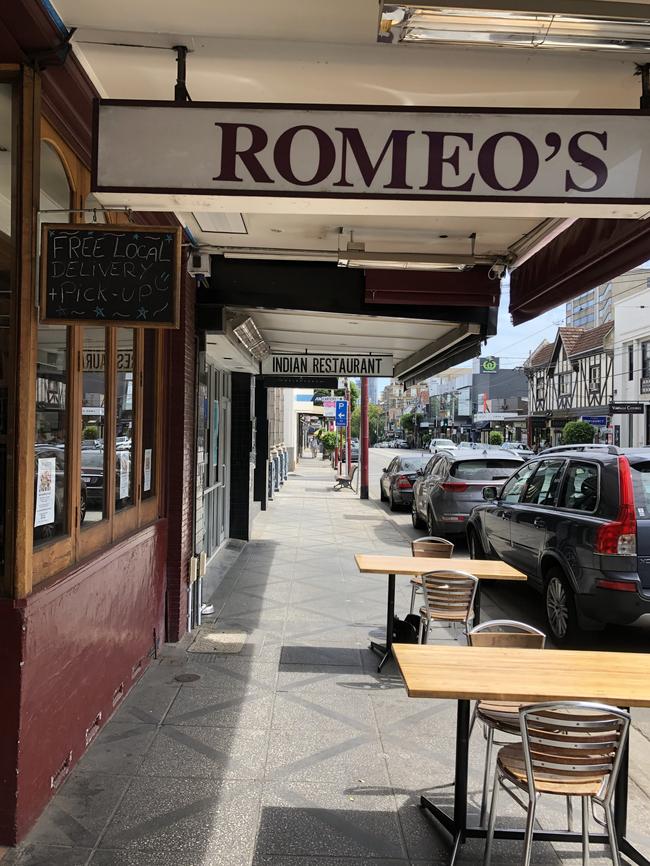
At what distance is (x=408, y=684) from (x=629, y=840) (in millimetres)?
1451

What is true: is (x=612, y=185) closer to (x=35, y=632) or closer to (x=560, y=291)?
(x=560, y=291)


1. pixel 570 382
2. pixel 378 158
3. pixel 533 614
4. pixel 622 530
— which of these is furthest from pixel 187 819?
pixel 570 382

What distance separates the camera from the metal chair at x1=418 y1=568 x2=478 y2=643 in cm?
535

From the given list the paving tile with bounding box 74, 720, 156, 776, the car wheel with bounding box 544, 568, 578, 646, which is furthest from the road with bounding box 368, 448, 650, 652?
the paving tile with bounding box 74, 720, 156, 776

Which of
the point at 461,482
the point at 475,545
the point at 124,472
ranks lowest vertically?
the point at 475,545

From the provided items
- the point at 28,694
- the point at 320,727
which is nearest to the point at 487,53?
the point at 28,694

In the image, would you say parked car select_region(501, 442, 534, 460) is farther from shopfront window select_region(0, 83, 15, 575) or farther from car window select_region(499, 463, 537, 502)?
Result: shopfront window select_region(0, 83, 15, 575)

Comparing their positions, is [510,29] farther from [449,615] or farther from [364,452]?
[364,452]

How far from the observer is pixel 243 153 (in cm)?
276

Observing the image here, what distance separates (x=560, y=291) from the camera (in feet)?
17.8

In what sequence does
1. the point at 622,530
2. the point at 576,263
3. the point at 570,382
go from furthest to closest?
the point at 570,382, the point at 622,530, the point at 576,263

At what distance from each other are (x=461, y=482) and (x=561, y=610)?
204 inches

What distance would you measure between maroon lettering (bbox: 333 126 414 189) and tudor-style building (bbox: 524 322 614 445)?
39.3 metres

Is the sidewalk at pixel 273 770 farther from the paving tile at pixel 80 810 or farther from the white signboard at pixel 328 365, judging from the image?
the white signboard at pixel 328 365
